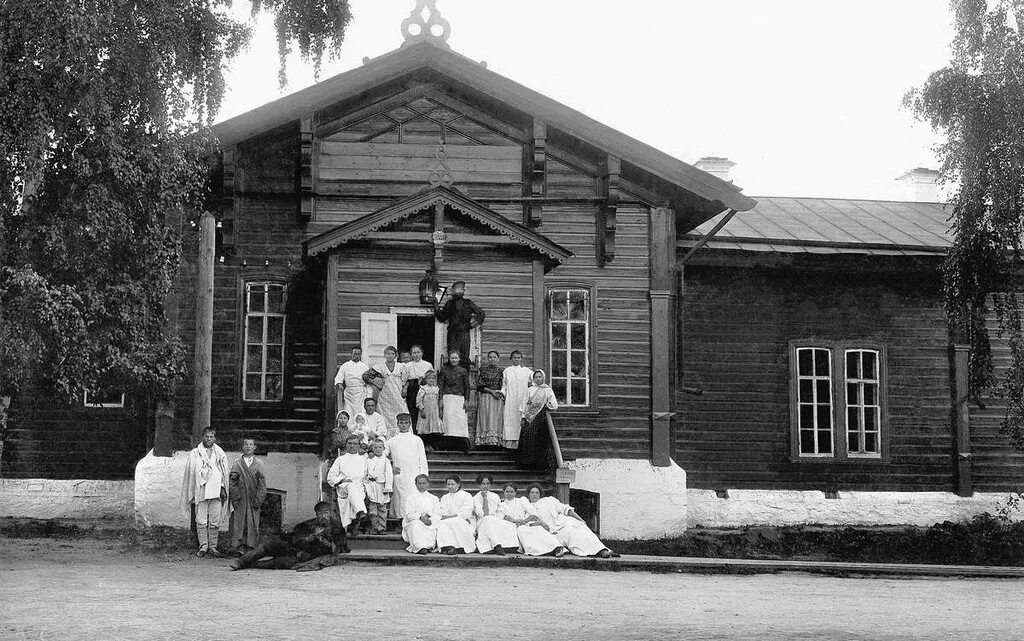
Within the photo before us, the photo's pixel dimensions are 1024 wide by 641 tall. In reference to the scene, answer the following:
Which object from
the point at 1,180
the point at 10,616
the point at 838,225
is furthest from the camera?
the point at 838,225

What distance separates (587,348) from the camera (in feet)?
60.9

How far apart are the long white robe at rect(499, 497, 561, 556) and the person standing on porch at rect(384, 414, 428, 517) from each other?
1.29 m

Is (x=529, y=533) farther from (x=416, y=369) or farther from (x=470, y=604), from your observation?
(x=470, y=604)

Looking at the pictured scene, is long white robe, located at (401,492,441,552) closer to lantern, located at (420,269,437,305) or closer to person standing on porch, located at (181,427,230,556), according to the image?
person standing on porch, located at (181,427,230,556)

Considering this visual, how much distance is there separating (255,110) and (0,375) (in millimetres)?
5394

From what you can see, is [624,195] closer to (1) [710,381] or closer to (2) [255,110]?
(1) [710,381]

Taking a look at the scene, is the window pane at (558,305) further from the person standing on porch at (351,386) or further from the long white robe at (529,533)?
the long white robe at (529,533)

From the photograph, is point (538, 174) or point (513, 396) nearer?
point (513, 396)

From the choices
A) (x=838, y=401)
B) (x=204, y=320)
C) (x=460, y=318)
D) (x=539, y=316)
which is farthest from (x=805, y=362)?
(x=204, y=320)

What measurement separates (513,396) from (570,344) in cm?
215

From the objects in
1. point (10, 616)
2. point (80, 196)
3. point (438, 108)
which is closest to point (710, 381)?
point (438, 108)

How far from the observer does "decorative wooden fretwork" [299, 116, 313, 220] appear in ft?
58.2

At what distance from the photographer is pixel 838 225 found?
2181cm

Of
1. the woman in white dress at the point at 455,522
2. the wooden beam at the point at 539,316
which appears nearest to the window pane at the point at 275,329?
the wooden beam at the point at 539,316
